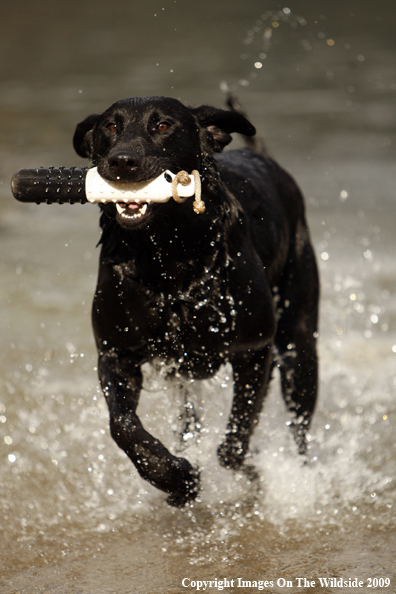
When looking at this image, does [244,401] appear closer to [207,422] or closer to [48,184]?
[207,422]

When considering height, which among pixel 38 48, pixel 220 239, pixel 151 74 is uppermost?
pixel 38 48

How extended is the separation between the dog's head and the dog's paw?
41.2 inches

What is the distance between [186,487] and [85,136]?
1.64 metres

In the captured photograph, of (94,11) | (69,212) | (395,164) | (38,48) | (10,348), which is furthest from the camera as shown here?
(94,11)

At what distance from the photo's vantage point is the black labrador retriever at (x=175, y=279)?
3014mm

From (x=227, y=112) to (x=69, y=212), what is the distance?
635 centimetres

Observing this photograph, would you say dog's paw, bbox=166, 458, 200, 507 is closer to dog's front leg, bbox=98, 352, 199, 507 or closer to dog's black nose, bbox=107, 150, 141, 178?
dog's front leg, bbox=98, 352, 199, 507

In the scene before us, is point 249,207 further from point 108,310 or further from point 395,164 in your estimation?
point 395,164

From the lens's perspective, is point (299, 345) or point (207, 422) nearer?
point (299, 345)

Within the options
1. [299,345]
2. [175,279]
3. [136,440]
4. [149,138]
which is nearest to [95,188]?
[149,138]

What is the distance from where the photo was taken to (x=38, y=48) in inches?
808

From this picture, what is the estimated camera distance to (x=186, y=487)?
10.1 feet

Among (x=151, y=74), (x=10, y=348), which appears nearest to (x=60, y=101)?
(x=151, y=74)

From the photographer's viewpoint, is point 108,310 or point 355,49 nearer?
point 108,310
